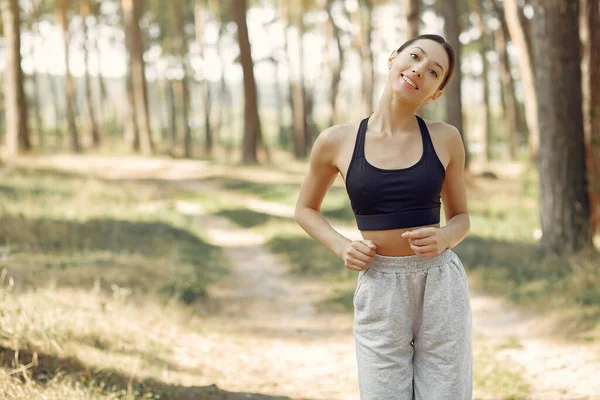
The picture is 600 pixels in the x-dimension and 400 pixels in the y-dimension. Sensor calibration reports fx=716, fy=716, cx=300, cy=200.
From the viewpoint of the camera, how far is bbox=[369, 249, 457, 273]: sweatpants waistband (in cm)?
278

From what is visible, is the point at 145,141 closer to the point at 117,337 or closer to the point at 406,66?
the point at 117,337

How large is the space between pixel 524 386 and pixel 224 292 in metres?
4.30

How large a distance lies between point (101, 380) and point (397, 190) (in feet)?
8.84

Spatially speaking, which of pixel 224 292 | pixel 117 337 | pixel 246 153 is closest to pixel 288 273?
pixel 224 292

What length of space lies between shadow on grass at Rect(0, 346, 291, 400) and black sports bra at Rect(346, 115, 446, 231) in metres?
2.14

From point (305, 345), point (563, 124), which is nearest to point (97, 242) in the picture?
point (305, 345)

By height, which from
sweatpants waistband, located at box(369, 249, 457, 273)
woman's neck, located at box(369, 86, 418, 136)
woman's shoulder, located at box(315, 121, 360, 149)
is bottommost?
sweatpants waistband, located at box(369, 249, 457, 273)

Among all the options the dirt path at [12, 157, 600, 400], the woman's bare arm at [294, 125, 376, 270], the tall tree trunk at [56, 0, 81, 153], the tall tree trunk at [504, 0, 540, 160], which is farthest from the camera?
the tall tree trunk at [56, 0, 81, 153]

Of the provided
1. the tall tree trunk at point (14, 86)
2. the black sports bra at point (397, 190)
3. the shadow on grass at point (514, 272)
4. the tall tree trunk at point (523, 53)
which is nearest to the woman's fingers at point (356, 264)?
the black sports bra at point (397, 190)

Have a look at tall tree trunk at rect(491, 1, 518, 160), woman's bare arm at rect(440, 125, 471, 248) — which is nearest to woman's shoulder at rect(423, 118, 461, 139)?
woman's bare arm at rect(440, 125, 471, 248)

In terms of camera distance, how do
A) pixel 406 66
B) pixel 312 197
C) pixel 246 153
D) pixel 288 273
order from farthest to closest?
pixel 246 153, pixel 288 273, pixel 312 197, pixel 406 66

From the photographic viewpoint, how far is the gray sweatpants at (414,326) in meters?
2.78

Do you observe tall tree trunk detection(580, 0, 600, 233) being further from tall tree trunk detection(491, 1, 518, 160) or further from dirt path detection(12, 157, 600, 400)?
tall tree trunk detection(491, 1, 518, 160)

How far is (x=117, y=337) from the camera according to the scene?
18.5 ft
